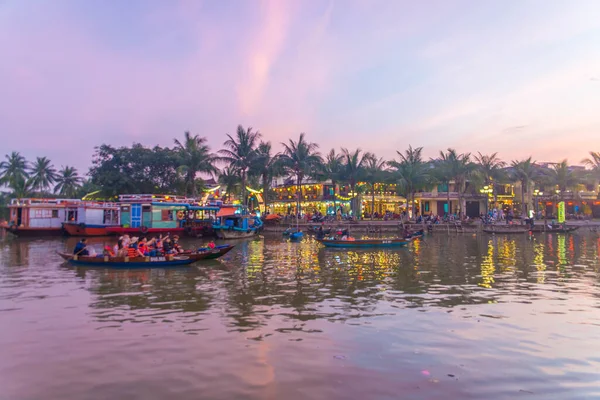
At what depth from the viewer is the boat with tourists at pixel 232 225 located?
43531mm

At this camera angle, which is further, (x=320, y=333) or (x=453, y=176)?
(x=453, y=176)

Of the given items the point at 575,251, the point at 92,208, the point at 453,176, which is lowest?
the point at 575,251

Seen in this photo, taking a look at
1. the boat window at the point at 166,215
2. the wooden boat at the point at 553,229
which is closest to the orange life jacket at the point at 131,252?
the boat window at the point at 166,215

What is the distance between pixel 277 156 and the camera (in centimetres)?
5703

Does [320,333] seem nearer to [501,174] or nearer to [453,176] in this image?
[453,176]

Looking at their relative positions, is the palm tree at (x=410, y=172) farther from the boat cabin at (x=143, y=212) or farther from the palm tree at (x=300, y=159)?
the boat cabin at (x=143, y=212)

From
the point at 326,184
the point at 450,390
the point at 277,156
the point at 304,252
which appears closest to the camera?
the point at 450,390

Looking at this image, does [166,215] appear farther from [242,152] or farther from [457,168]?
[457,168]

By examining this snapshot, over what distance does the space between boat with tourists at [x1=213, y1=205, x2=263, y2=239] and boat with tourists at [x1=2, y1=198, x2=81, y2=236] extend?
1749cm

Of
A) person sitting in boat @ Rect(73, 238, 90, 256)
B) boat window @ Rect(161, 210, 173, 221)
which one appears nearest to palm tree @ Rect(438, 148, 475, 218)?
boat window @ Rect(161, 210, 173, 221)

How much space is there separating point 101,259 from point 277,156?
123 ft

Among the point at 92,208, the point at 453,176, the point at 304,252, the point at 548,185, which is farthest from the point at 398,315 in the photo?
the point at 548,185

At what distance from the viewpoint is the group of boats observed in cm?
4562

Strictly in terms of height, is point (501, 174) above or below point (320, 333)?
above
